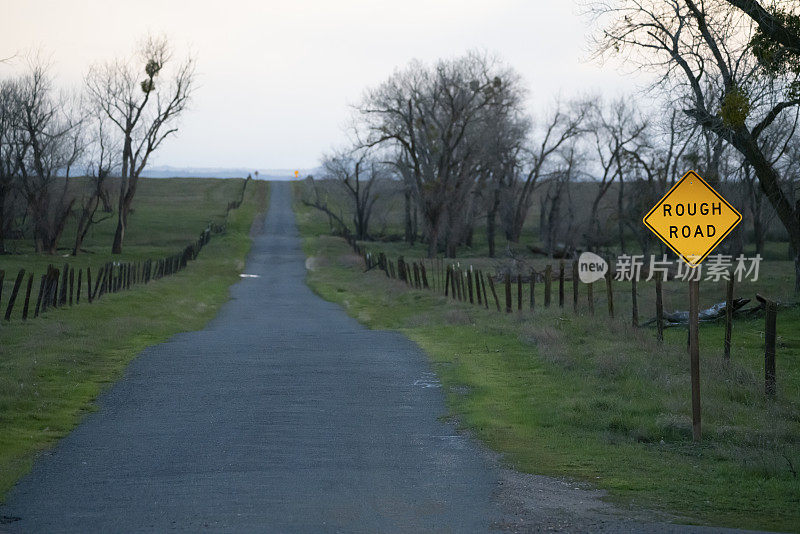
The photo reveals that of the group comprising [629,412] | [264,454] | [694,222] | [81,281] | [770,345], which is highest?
[694,222]

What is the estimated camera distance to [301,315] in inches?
1167

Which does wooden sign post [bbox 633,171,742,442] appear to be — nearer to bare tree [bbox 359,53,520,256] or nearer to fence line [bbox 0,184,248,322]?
fence line [bbox 0,184,248,322]

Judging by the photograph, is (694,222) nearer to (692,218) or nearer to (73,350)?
(692,218)

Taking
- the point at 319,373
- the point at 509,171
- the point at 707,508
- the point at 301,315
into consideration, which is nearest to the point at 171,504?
the point at 707,508

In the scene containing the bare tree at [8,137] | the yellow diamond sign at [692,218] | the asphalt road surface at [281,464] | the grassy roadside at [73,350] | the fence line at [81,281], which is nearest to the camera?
the asphalt road surface at [281,464]

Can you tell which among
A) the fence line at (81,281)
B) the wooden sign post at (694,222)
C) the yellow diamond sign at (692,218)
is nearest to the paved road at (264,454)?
the wooden sign post at (694,222)

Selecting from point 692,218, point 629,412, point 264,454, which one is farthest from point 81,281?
point 692,218

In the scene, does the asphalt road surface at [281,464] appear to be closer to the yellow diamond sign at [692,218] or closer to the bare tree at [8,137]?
the yellow diamond sign at [692,218]

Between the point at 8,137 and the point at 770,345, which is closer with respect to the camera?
the point at 770,345

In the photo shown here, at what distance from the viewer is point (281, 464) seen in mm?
8508

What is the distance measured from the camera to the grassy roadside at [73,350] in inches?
396

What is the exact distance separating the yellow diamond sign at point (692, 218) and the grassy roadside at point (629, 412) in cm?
203

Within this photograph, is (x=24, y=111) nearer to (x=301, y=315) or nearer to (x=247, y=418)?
(x=301, y=315)

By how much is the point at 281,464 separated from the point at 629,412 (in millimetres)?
4570
